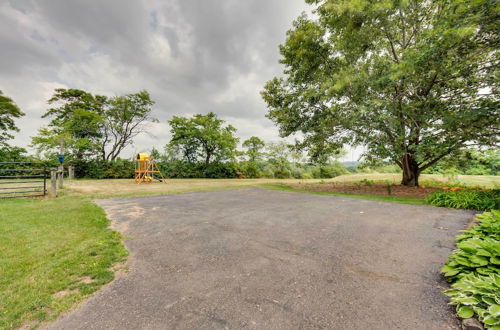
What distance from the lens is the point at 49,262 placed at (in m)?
2.58

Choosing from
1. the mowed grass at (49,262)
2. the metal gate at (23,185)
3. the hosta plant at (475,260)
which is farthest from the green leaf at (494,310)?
the metal gate at (23,185)

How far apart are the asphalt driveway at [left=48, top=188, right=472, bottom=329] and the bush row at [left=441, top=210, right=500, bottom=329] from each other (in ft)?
0.47

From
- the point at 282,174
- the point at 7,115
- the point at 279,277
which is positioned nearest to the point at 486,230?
the point at 279,277

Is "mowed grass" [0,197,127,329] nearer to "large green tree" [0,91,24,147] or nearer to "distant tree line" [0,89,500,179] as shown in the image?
"distant tree line" [0,89,500,179]

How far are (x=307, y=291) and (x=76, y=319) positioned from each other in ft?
7.02

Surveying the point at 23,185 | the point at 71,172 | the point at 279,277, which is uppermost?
the point at 71,172

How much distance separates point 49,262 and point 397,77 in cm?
985

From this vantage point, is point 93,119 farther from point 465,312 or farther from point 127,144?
point 465,312

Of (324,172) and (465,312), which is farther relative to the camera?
(324,172)

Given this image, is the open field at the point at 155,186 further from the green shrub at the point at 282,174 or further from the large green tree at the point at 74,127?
the green shrub at the point at 282,174

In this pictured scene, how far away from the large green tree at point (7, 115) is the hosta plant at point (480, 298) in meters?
28.1

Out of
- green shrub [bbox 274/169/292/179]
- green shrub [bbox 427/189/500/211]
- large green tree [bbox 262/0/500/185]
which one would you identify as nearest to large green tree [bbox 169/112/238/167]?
green shrub [bbox 274/169/292/179]

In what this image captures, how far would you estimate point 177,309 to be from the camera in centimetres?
178

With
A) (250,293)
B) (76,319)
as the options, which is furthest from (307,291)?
(76,319)
